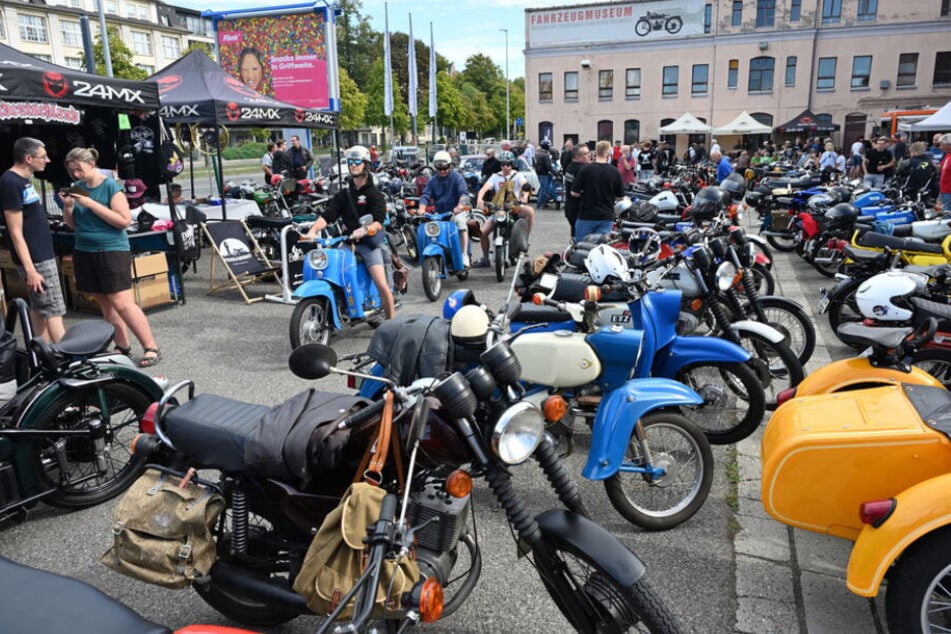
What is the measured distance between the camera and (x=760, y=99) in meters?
42.8

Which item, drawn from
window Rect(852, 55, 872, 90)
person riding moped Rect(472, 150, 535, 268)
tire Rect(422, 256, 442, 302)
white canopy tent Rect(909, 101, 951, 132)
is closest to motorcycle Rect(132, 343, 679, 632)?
tire Rect(422, 256, 442, 302)

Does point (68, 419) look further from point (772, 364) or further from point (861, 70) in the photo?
point (861, 70)

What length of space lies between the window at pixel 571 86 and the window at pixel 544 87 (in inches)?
44.1

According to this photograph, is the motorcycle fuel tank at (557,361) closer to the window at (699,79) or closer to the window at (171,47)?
the window at (699,79)

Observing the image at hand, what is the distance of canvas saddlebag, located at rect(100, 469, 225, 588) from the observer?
2486 mm

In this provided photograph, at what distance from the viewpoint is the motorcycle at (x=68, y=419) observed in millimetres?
3646

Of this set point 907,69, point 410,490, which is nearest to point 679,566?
point 410,490

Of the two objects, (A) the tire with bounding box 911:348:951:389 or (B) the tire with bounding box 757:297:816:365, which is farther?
(B) the tire with bounding box 757:297:816:365

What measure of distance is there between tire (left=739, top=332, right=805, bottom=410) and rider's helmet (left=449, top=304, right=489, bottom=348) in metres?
2.53

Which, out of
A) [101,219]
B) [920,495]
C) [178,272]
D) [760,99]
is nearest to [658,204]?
[178,272]

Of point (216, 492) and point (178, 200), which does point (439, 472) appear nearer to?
point (216, 492)

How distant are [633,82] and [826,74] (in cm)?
1117

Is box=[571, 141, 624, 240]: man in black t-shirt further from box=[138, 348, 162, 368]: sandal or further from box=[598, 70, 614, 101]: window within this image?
box=[598, 70, 614, 101]: window

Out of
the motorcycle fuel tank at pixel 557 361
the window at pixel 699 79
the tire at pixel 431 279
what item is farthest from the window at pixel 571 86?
the motorcycle fuel tank at pixel 557 361
